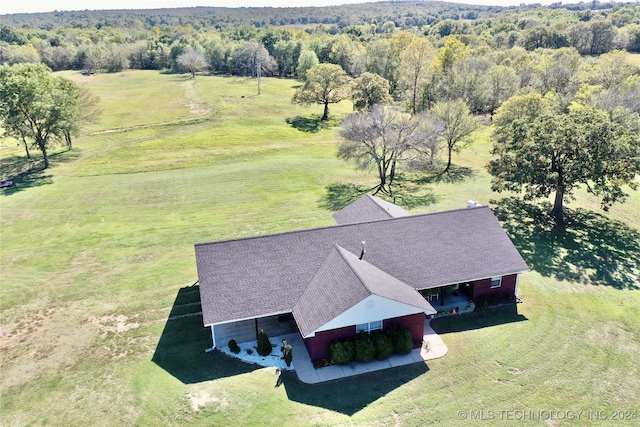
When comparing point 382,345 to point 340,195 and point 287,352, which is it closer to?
point 287,352

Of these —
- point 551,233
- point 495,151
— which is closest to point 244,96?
point 495,151

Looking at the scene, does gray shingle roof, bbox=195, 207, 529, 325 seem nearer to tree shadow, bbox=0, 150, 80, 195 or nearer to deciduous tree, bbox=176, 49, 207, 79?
tree shadow, bbox=0, 150, 80, 195

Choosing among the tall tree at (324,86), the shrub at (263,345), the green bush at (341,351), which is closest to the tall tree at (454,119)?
the tall tree at (324,86)

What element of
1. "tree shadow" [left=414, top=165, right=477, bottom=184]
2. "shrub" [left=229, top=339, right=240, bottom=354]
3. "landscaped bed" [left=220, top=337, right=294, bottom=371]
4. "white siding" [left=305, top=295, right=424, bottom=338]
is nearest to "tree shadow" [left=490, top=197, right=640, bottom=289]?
"tree shadow" [left=414, top=165, right=477, bottom=184]

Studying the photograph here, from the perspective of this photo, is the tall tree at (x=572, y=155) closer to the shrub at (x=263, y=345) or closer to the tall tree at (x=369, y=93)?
the shrub at (x=263, y=345)

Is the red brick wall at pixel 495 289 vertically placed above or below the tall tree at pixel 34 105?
below

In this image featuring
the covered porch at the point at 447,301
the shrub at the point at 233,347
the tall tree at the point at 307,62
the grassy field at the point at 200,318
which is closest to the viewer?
the grassy field at the point at 200,318

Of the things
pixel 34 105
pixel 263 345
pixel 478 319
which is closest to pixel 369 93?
pixel 34 105
